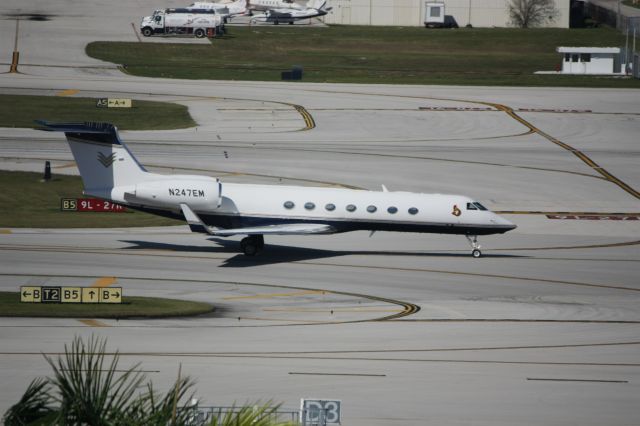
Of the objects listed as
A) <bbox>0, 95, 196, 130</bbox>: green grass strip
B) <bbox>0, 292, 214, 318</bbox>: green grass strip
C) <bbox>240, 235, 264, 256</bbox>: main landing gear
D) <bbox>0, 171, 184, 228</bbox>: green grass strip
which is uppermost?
<bbox>0, 95, 196, 130</bbox>: green grass strip

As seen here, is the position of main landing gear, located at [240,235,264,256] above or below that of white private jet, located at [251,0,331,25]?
below

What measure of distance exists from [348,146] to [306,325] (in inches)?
1507

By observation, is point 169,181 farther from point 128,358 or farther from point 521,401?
point 521,401

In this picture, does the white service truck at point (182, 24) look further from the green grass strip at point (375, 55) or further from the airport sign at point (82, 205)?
the airport sign at point (82, 205)

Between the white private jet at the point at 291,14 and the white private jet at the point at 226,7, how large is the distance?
7.00 ft

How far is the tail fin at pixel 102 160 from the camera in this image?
4472cm

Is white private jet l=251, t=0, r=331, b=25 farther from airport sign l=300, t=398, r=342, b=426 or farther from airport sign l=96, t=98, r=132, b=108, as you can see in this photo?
airport sign l=300, t=398, r=342, b=426

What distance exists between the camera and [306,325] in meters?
34.6

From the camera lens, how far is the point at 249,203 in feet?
147

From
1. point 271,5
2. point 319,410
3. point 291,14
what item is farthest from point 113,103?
point 319,410

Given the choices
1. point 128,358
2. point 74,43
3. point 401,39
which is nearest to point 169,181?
point 128,358

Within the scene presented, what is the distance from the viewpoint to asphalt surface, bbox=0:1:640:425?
2828 cm

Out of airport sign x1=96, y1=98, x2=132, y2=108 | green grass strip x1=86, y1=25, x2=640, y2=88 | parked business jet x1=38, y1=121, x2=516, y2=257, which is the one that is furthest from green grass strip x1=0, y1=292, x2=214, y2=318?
green grass strip x1=86, y1=25, x2=640, y2=88

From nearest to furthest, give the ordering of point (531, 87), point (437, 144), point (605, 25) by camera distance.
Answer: point (437, 144), point (531, 87), point (605, 25)
